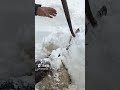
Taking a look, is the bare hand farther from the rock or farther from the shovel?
the rock

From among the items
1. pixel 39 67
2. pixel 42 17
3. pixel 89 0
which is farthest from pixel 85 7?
pixel 39 67

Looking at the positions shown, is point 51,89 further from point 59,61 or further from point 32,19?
point 32,19

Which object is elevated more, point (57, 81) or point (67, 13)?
point (67, 13)

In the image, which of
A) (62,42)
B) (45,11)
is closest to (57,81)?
(62,42)

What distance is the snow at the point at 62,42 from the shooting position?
5.16 ft

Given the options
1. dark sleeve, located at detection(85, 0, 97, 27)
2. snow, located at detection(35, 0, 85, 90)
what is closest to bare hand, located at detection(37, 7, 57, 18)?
snow, located at detection(35, 0, 85, 90)

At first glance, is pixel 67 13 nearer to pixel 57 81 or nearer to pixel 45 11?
pixel 45 11

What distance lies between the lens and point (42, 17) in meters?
1.56

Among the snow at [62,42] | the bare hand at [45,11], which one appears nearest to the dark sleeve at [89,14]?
the snow at [62,42]

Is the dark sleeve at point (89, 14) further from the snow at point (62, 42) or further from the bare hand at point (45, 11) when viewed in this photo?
the bare hand at point (45, 11)

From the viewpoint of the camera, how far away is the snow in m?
1.57

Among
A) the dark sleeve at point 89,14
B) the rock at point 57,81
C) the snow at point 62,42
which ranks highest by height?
the dark sleeve at point 89,14

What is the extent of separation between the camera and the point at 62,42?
1.63 meters

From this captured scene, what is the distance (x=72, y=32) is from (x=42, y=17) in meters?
0.15
